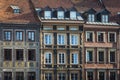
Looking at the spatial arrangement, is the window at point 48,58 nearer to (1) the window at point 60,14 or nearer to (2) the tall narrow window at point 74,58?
(2) the tall narrow window at point 74,58

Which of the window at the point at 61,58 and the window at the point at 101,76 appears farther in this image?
the window at the point at 101,76

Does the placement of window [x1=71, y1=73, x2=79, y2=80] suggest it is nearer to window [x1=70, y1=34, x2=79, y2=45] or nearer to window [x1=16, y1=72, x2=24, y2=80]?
window [x1=70, y1=34, x2=79, y2=45]

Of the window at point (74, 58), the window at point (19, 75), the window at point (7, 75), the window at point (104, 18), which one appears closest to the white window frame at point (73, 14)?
the window at point (104, 18)

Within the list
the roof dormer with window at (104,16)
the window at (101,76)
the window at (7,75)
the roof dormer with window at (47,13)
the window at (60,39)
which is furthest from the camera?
the roof dormer with window at (104,16)

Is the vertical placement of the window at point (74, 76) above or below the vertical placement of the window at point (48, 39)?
below

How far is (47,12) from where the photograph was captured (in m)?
77.4

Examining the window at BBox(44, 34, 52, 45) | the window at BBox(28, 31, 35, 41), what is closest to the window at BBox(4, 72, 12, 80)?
the window at BBox(28, 31, 35, 41)

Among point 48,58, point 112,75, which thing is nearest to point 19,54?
point 48,58

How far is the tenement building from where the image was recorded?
7606 cm

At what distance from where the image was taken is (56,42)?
7756 cm

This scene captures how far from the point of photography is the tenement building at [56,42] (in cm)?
7606

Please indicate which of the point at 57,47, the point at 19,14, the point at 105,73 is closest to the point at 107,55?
the point at 105,73

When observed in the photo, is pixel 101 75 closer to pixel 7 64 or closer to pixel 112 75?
pixel 112 75

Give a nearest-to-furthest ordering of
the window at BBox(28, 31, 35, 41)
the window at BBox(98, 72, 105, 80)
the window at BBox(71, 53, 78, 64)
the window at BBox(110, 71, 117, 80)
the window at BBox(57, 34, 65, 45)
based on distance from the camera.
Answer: the window at BBox(28, 31, 35, 41) → the window at BBox(57, 34, 65, 45) → the window at BBox(71, 53, 78, 64) → the window at BBox(98, 72, 105, 80) → the window at BBox(110, 71, 117, 80)
